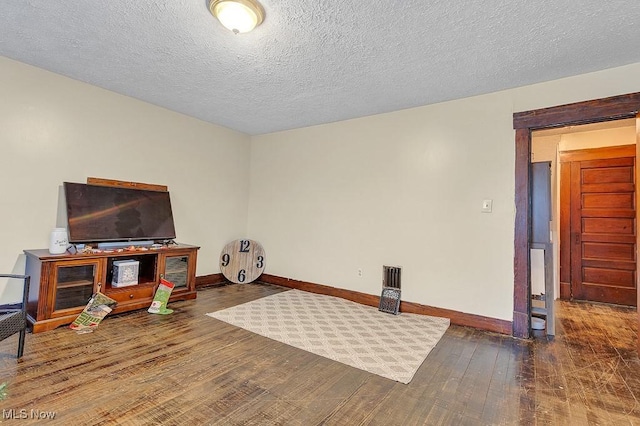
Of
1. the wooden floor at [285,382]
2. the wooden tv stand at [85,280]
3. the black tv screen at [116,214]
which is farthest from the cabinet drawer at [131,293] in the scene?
the black tv screen at [116,214]

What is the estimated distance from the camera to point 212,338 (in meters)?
2.71

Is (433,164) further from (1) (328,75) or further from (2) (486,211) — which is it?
(1) (328,75)

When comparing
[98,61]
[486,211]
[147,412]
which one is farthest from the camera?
[486,211]

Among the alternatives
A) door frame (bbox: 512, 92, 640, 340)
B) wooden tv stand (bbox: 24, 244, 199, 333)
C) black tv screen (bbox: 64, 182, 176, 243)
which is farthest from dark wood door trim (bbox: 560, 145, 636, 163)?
black tv screen (bbox: 64, 182, 176, 243)

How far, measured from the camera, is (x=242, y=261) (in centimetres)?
496

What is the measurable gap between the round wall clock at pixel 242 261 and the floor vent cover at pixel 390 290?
6.91 ft

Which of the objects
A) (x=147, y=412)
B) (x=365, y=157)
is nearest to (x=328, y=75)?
(x=365, y=157)

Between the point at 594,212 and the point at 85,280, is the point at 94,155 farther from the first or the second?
the point at 594,212

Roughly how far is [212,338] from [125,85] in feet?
9.35

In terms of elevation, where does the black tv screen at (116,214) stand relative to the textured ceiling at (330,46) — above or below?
below

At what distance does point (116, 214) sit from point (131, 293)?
924 millimetres

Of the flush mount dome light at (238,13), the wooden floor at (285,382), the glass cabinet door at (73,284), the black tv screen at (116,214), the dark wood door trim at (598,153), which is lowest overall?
the wooden floor at (285,382)

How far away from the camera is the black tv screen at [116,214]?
10.6ft
